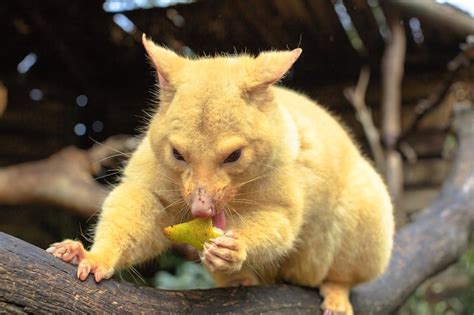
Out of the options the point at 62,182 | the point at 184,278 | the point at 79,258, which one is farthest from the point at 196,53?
the point at 184,278

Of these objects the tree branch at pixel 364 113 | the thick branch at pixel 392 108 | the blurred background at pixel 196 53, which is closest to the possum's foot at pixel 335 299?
the blurred background at pixel 196 53

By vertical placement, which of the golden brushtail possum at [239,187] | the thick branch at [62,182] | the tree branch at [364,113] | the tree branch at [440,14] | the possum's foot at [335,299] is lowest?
the tree branch at [364,113]

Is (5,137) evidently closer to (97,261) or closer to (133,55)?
(133,55)

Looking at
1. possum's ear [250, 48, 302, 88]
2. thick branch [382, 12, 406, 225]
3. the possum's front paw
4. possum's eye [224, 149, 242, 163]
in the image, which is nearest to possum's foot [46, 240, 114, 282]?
the possum's front paw

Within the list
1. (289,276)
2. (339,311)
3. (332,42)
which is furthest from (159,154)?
(332,42)

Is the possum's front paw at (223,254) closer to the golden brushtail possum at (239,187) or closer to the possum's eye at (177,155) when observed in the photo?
the golden brushtail possum at (239,187)

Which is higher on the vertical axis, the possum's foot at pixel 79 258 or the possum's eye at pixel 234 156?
the possum's eye at pixel 234 156

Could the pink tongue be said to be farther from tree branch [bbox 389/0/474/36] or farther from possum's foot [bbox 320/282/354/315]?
tree branch [bbox 389/0/474/36]
